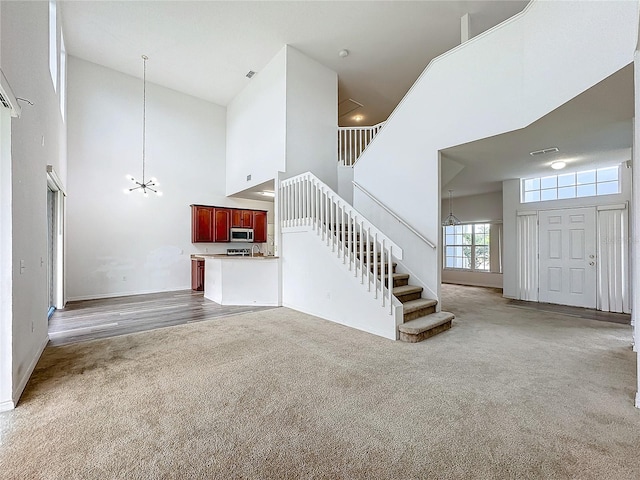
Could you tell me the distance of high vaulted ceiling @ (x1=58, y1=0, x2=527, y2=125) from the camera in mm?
4840

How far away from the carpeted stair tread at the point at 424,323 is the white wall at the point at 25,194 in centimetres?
357

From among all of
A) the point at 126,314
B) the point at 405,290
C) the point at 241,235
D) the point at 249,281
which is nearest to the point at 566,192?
the point at 405,290

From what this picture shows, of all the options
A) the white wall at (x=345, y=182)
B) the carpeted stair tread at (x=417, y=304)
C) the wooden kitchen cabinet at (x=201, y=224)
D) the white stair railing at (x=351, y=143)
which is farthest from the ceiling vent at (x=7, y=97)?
the wooden kitchen cabinet at (x=201, y=224)

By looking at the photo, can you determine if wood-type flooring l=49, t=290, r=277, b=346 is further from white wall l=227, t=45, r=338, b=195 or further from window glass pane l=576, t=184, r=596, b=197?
window glass pane l=576, t=184, r=596, b=197

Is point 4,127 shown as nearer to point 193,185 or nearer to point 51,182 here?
point 51,182

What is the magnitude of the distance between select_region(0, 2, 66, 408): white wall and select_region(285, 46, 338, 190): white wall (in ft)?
12.0

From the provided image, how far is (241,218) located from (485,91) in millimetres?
6769

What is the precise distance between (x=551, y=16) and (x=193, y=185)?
7651 millimetres

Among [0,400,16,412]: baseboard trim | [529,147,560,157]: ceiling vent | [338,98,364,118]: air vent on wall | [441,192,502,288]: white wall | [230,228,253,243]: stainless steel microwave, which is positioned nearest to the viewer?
[0,400,16,412]: baseboard trim

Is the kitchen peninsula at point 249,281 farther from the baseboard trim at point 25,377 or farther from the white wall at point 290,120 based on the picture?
the baseboard trim at point 25,377

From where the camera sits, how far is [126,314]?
15.9ft

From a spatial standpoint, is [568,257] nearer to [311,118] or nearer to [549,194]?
[549,194]

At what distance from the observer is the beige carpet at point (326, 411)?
1536 millimetres

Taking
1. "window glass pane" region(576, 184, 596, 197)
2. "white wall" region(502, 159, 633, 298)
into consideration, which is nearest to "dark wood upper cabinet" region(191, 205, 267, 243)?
"white wall" region(502, 159, 633, 298)
